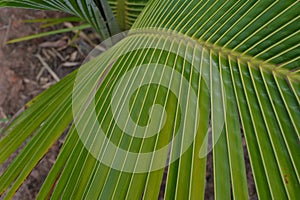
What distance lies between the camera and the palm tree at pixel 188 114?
1.95 ft

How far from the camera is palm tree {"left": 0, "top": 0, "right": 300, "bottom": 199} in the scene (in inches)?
23.4

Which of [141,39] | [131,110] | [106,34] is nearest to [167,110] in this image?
[131,110]

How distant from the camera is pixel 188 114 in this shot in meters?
0.68

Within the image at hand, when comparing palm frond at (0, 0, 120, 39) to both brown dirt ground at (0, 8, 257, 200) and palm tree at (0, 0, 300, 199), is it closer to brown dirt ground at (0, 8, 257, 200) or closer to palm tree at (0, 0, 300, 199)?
palm tree at (0, 0, 300, 199)

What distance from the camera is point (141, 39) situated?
0.97m

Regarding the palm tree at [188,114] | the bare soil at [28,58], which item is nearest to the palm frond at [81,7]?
the palm tree at [188,114]

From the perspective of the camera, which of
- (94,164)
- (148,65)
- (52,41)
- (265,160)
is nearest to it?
→ (265,160)

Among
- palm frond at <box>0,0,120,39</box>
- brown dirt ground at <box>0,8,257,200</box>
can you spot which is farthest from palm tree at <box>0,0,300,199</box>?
brown dirt ground at <box>0,8,257,200</box>

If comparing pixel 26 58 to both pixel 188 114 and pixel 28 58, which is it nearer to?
pixel 28 58

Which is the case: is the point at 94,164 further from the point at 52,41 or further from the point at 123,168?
the point at 52,41

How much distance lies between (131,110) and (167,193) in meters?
0.20

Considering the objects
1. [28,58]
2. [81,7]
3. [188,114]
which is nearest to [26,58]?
[28,58]

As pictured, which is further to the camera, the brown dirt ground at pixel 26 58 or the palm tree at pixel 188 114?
the brown dirt ground at pixel 26 58

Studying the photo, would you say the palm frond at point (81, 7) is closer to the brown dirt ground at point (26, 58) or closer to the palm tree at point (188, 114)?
the palm tree at point (188, 114)
